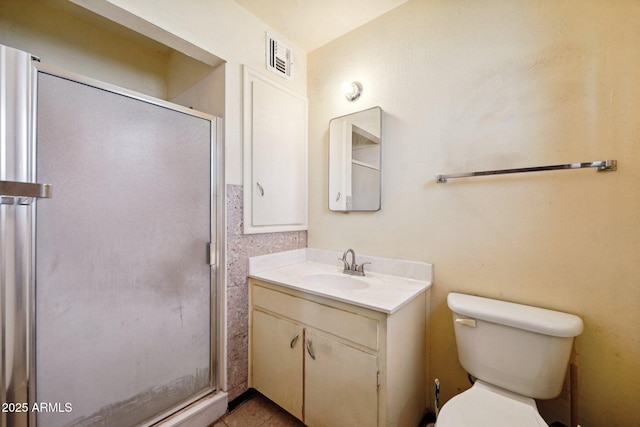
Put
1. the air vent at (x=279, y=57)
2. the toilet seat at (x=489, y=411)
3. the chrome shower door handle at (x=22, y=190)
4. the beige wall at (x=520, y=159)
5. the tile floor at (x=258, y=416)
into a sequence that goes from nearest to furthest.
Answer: the chrome shower door handle at (x=22, y=190) → the toilet seat at (x=489, y=411) → the beige wall at (x=520, y=159) → the tile floor at (x=258, y=416) → the air vent at (x=279, y=57)

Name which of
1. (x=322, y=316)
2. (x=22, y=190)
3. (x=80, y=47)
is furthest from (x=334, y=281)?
(x=80, y=47)

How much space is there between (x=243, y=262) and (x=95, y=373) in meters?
0.80

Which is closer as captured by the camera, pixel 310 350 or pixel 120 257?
pixel 120 257

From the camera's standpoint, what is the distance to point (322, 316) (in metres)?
1.27

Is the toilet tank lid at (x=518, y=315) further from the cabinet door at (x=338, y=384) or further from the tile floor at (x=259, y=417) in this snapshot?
the tile floor at (x=259, y=417)

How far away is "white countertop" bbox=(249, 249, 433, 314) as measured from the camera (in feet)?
3.84

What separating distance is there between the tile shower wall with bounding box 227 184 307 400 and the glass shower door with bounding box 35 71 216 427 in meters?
0.11

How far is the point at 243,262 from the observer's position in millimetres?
1598

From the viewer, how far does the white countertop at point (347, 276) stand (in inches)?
46.1

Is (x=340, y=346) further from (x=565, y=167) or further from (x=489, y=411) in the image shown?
(x=565, y=167)

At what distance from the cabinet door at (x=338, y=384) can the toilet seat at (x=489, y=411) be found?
11.6 inches

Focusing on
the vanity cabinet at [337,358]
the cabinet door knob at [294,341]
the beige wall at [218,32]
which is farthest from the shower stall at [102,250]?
the cabinet door knob at [294,341]

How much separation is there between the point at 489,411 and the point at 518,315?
39 cm

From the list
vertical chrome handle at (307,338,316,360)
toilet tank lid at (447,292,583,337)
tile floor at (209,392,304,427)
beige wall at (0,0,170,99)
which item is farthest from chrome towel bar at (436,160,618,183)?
beige wall at (0,0,170,99)
